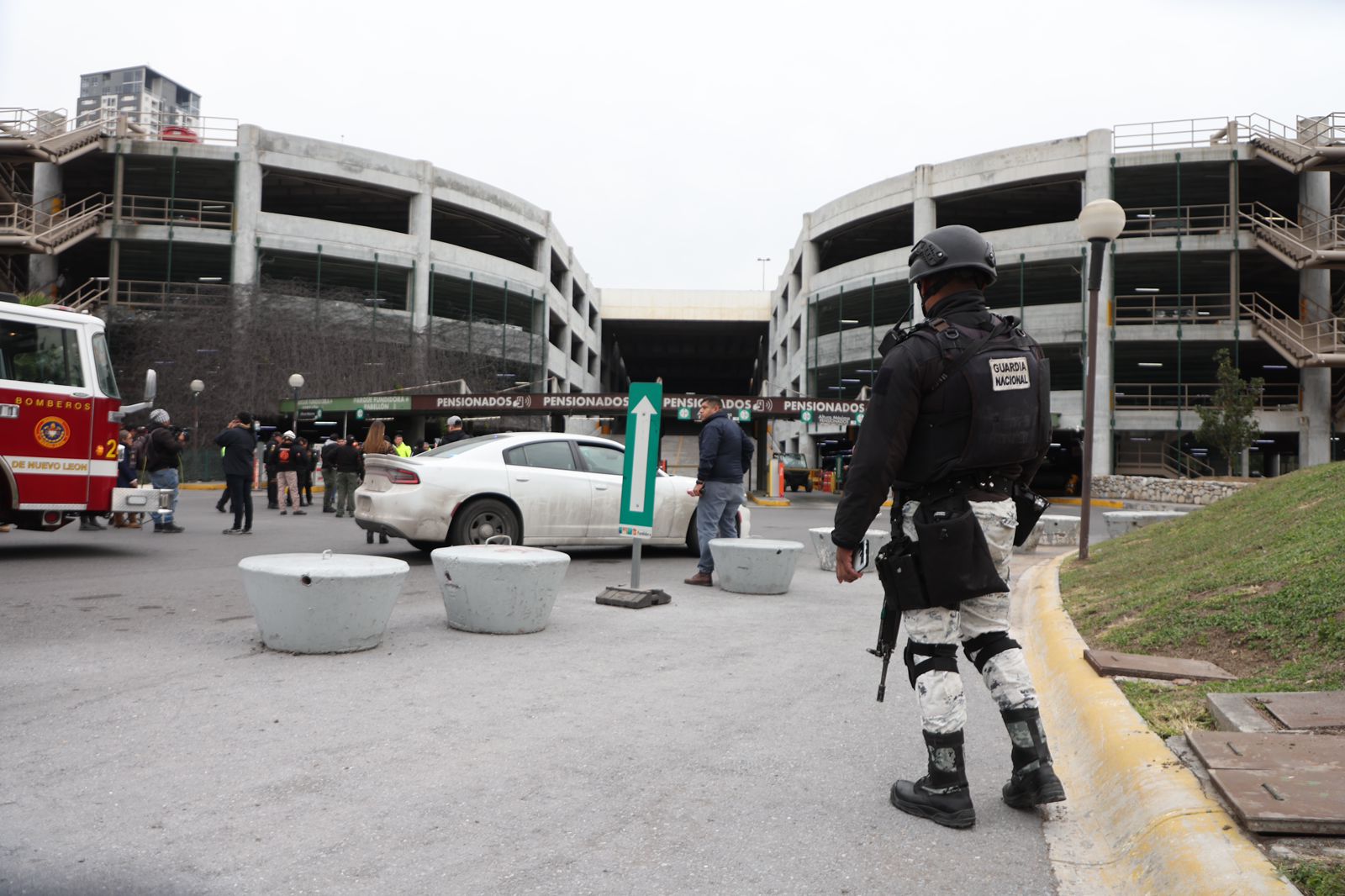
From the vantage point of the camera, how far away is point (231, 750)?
3854 mm

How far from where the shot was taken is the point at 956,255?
3512mm

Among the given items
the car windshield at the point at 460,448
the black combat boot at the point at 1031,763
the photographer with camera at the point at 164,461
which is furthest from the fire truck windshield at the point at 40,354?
the black combat boot at the point at 1031,763

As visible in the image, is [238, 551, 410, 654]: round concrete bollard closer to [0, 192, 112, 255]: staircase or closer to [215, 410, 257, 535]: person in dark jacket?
[215, 410, 257, 535]: person in dark jacket

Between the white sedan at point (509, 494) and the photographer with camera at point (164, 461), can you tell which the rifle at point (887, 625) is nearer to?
the white sedan at point (509, 494)

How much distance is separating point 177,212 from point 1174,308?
40239 mm

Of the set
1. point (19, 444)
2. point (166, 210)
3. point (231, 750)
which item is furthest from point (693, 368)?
point (231, 750)

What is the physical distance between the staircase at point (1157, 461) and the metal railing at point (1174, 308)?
190 inches

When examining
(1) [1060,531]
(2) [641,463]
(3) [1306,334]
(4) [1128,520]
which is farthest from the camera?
(3) [1306,334]

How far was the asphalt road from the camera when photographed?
2.80 metres

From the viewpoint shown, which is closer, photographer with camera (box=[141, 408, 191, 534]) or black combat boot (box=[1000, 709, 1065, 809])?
black combat boot (box=[1000, 709, 1065, 809])

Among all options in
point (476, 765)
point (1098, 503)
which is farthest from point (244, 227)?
point (476, 765)

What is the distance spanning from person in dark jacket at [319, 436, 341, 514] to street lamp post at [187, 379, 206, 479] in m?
12.4

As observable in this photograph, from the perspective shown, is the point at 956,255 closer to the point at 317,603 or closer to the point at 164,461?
the point at 317,603

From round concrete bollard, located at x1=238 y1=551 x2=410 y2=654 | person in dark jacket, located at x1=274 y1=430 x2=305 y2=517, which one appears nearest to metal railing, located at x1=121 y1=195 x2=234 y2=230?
person in dark jacket, located at x1=274 y1=430 x2=305 y2=517
